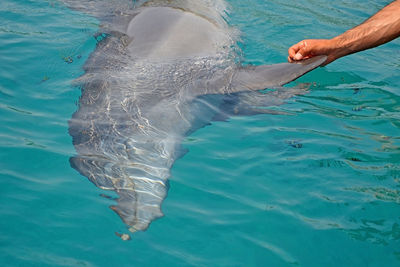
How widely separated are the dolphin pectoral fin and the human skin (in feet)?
0.35

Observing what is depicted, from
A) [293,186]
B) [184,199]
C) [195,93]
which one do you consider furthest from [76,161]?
[293,186]

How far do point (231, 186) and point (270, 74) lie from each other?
156 centimetres

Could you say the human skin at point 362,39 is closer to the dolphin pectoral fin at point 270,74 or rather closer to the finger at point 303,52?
the finger at point 303,52

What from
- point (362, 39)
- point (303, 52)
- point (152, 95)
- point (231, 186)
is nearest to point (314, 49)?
point (303, 52)

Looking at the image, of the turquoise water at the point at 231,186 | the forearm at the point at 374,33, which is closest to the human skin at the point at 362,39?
the forearm at the point at 374,33

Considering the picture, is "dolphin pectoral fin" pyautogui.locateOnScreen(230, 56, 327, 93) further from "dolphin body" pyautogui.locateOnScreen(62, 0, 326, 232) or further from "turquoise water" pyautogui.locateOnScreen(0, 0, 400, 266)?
"turquoise water" pyautogui.locateOnScreen(0, 0, 400, 266)

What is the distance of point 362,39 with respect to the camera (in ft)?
15.3

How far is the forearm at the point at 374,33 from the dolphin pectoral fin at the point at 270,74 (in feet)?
0.86

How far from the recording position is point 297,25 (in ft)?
30.1

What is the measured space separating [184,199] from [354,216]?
65.3 inches

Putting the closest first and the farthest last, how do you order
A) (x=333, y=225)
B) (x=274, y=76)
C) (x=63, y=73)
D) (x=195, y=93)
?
(x=333, y=225) < (x=274, y=76) < (x=195, y=93) < (x=63, y=73)

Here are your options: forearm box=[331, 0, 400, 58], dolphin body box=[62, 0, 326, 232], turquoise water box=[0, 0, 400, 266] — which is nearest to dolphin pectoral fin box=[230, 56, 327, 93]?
dolphin body box=[62, 0, 326, 232]

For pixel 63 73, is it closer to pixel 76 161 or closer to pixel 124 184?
pixel 76 161

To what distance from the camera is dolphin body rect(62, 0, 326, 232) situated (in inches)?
169
